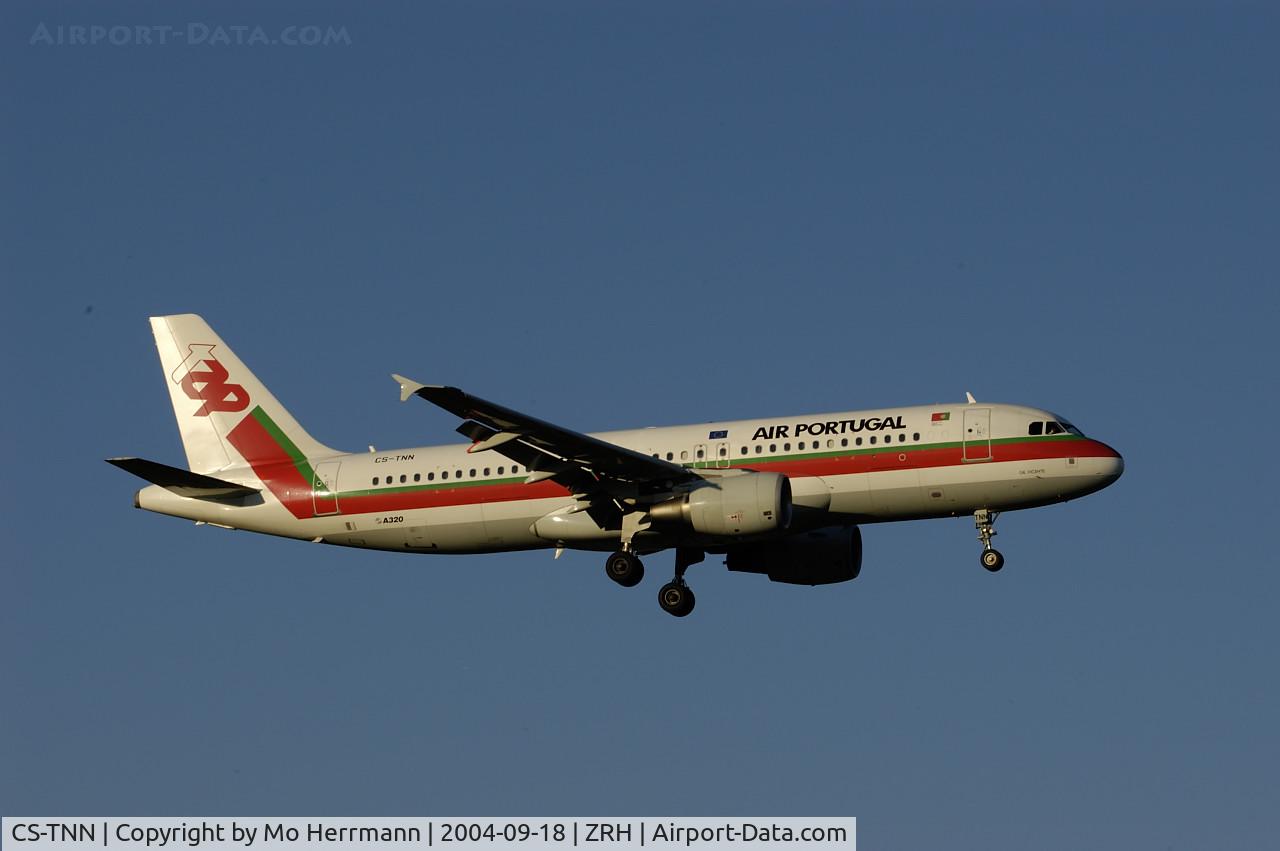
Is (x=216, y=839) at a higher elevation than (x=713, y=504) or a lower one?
lower

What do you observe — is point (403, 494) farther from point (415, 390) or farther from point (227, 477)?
point (415, 390)

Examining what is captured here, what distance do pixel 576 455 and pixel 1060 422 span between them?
42.4ft

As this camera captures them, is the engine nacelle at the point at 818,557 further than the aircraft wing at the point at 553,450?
Yes

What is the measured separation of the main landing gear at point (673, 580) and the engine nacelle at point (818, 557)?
2122 millimetres

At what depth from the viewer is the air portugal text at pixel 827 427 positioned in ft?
180

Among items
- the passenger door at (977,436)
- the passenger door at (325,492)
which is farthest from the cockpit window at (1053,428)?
the passenger door at (325,492)

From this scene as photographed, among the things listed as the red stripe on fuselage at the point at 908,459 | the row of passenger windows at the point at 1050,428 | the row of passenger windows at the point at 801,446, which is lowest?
the red stripe on fuselage at the point at 908,459

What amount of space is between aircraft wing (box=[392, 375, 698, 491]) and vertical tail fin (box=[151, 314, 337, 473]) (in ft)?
31.5

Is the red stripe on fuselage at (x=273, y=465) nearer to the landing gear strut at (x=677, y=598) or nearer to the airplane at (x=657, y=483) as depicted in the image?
the airplane at (x=657, y=483)

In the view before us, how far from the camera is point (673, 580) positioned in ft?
188

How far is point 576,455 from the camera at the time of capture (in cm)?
5334

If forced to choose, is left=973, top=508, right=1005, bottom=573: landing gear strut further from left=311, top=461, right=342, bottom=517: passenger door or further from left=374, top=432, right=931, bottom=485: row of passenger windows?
left=311, top=461, right=342, bottom=517: passenger door

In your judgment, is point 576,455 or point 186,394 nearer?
point 576,455

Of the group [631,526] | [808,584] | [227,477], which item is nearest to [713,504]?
[631,526]
